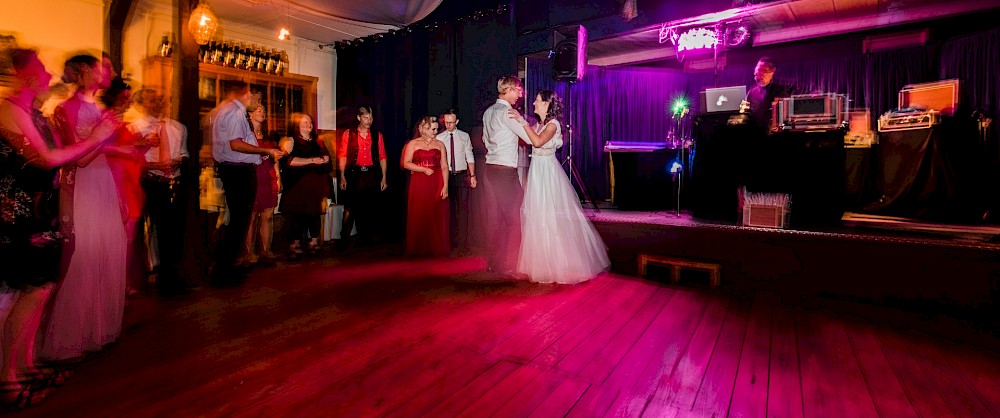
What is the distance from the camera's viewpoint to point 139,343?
8.29 feet

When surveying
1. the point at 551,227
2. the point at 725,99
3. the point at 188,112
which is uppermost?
the point at 725,99

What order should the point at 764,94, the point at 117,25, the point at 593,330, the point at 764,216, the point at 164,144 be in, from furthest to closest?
the point at 117,25 → the point at 764,94 → the point at 764,216 → the point at 164,144 → the point at 593,330

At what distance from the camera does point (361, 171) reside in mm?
5703

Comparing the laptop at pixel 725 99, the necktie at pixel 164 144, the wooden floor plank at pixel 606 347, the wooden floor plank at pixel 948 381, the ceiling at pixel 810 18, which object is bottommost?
the wooden floor plank at pixel 948 381

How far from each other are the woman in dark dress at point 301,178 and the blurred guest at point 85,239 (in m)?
2.52

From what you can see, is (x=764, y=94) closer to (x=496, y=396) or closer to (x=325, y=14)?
(x=496, y=396)

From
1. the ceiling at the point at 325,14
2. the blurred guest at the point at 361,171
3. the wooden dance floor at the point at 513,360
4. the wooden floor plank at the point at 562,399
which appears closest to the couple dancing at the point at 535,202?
the wooden dance floor at the point at 513,360

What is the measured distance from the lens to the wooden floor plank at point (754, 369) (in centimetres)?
190

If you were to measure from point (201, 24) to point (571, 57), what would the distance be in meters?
3.87

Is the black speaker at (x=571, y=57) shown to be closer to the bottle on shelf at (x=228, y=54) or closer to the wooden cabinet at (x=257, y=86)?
the wooden cabinet at (x=257, y=86)

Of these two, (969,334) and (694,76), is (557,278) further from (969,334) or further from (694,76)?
(694,76)

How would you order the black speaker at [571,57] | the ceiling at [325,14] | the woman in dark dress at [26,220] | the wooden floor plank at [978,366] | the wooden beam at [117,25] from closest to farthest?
1. the woman in dark dress at [26,220]
2. the wooden floor plank at [978,366]
3. the wooden beam at [117,25]
4. the black speaker at [571,57]
5. the ceiling at [325,14]

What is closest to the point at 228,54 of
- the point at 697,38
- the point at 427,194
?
the point at 427,194

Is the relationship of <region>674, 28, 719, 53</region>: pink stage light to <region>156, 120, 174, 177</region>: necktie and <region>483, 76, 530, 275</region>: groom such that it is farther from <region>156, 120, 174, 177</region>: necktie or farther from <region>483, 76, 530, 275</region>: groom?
<region>156, 120, 174, 177</region>: necktie
